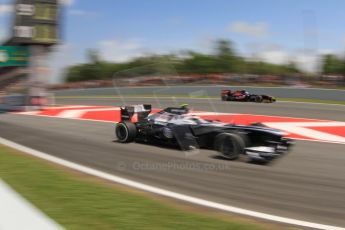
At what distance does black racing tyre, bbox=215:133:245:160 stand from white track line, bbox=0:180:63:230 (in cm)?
418

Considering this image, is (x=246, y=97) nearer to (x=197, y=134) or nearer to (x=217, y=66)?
(x=197, y=134)

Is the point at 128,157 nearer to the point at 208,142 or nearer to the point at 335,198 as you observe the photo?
the point at 208,142

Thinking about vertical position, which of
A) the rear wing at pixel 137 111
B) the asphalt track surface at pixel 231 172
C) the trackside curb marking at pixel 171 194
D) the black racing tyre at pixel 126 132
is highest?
the rear wing at pixel 137 111

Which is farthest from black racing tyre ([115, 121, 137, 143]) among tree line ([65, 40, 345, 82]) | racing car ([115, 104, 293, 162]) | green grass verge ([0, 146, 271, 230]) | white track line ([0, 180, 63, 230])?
tree line ([65, 40, 345, 82])

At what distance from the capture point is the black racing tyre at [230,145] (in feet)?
22.3

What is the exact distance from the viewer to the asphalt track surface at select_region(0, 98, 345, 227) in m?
4.72

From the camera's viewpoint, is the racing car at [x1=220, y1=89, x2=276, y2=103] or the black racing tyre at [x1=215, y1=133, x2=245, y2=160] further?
the racing car at [x1=220, y1=89, x2=276, y2=103]

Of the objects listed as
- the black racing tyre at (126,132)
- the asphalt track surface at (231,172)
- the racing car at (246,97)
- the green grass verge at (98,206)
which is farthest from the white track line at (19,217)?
the racing car at (246,97)

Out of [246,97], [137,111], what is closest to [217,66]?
[246,97]

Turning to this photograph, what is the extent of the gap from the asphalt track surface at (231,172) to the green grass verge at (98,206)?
744 mm

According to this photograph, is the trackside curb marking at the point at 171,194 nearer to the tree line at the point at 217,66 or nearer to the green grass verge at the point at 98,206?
the green grass verge at the point at 98,206

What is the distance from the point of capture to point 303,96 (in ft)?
74.2

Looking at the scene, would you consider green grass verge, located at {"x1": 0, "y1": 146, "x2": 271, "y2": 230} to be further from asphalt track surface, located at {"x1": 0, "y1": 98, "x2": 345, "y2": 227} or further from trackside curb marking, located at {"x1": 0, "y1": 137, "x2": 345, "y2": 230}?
asphalt track surface, located at {"x1": 0, "y1": 98, "x2": 345, "y2": 227}

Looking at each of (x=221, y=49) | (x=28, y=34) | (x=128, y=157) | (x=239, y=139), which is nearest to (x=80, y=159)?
(x=128, y=157)
